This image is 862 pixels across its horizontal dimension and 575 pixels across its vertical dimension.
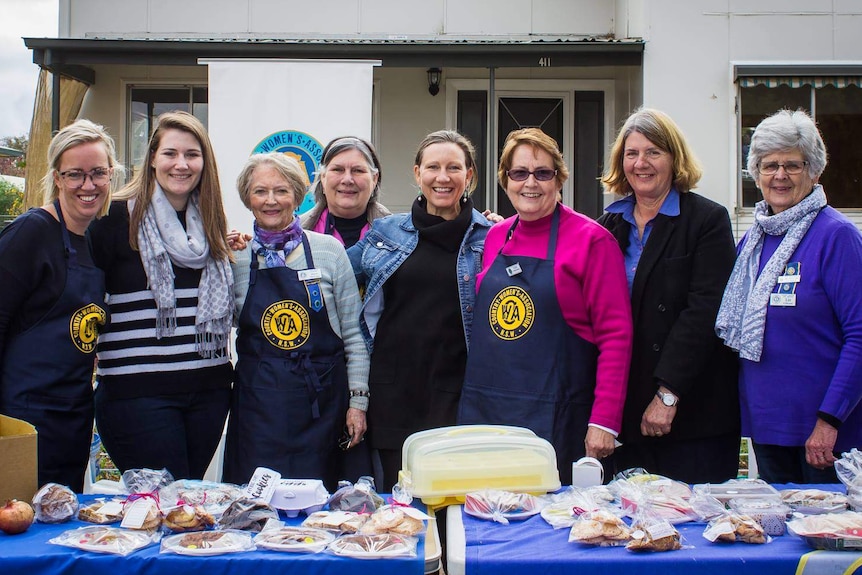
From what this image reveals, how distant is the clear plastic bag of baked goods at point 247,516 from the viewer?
6.75ft

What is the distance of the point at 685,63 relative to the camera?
→ 26.9 feet

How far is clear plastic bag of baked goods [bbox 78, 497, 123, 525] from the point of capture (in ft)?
6.87

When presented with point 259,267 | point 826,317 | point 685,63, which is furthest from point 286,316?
point 685,63

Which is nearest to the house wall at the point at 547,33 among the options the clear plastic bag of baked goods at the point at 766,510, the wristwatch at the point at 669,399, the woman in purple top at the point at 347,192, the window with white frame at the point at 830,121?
the window with white frame at the point at 830,121

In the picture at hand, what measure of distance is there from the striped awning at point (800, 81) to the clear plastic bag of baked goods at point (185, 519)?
7633mm

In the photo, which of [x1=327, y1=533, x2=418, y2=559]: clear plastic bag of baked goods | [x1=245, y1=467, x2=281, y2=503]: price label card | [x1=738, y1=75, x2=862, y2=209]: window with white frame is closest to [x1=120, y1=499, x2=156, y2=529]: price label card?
[x1=245, y1=467, x2=281, y2=503]: price label card

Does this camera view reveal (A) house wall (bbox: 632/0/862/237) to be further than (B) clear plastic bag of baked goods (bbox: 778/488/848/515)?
Yes

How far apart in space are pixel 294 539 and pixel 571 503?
2.57 ft

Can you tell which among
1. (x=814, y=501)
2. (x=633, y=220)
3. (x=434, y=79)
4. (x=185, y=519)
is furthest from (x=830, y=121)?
(x=185, y=519)

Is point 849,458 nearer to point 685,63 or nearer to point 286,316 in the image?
point 286,316

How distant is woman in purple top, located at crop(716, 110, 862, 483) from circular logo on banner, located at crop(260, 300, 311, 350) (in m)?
1.55

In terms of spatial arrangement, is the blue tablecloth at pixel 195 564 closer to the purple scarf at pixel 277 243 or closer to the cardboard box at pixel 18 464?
the cardboard box at pixel 18 464

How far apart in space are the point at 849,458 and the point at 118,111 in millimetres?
8978

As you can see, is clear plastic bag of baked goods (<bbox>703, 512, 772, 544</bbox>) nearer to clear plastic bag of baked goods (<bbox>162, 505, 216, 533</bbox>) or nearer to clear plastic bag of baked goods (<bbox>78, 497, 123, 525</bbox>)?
clear plastic bag of baked goods (<bbox>162, 505, 216, 533</bbox>)
